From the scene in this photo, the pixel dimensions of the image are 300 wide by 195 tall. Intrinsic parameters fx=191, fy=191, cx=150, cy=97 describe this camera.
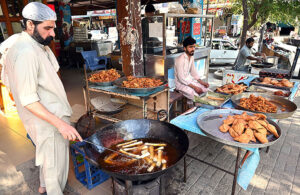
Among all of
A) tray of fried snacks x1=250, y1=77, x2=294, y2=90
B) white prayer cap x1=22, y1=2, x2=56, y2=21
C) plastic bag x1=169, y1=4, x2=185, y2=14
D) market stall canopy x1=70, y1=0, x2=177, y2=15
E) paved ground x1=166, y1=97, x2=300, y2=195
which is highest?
market stall canopy x1=70, y1=0, x2=177, y2=15

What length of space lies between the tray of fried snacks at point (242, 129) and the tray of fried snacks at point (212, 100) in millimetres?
291

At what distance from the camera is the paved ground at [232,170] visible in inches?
107

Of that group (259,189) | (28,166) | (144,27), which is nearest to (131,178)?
(259,189)

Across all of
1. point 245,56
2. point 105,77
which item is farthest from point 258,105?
point 245,56

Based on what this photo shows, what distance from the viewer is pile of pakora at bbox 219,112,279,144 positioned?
1955mm

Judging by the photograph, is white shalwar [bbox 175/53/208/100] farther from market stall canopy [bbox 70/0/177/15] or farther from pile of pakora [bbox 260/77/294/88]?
market stall canopy [bbox 70/0/177/15]

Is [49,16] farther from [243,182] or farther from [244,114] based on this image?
[243,182]

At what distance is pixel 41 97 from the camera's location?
2082mm

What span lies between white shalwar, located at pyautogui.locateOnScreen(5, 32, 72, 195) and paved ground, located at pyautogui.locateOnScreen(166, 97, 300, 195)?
1526mm

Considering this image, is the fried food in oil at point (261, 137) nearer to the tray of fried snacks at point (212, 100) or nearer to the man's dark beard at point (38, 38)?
the tray of fried snacks at point (212, 100)

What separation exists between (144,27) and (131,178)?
4844 mm

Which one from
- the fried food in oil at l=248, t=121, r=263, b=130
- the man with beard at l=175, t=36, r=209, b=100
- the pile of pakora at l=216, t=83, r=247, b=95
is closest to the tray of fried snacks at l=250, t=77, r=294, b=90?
the pile of pakora at l=216, t=83, r=247, b=95

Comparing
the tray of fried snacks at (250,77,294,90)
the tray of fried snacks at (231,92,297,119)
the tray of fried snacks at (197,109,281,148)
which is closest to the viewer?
→ the tray of fried snacks at (197,109,281,148)

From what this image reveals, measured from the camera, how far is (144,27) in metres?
5.57
